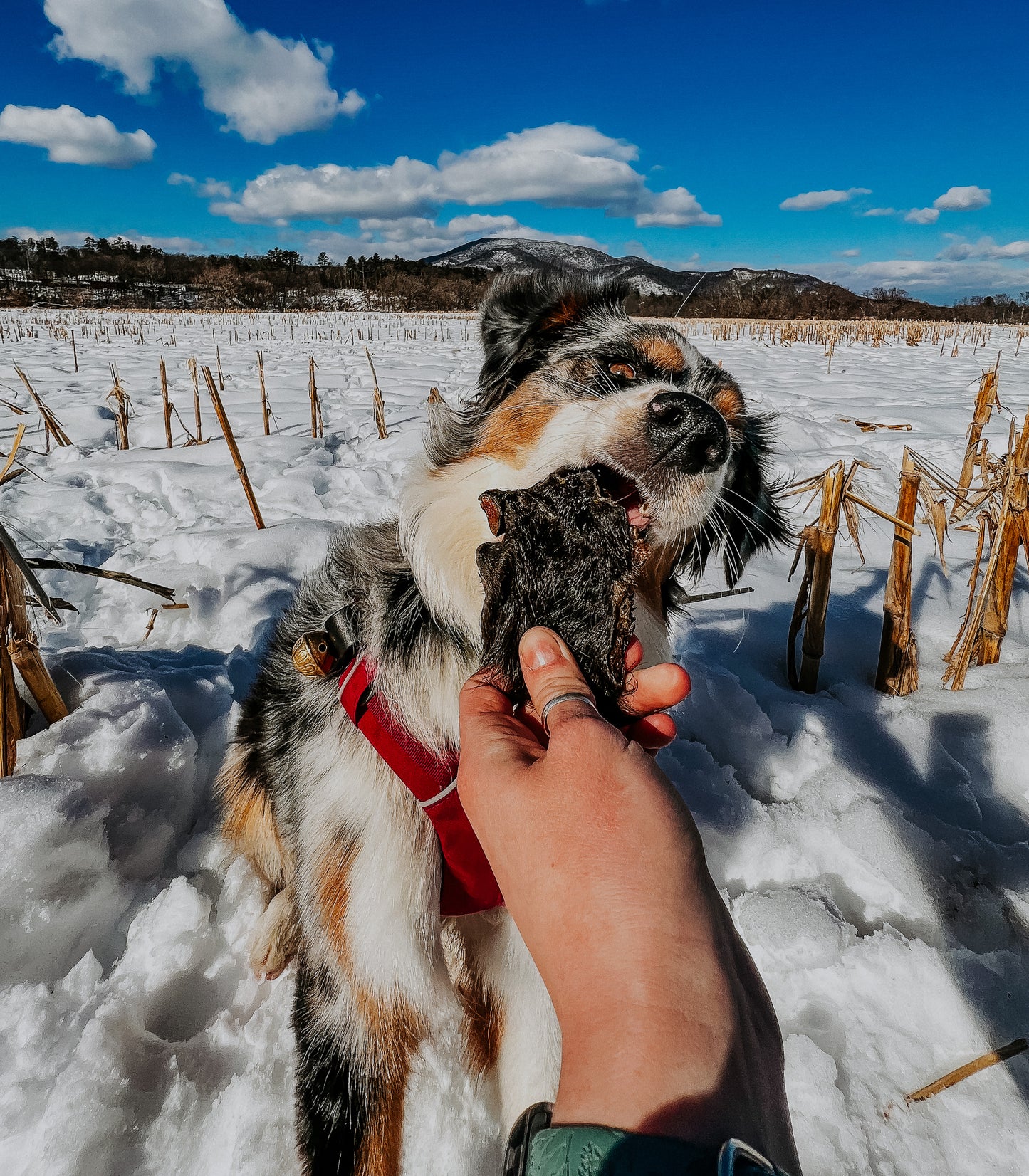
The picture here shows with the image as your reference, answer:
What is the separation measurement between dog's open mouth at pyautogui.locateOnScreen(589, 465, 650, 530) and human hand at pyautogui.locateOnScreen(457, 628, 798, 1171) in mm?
715

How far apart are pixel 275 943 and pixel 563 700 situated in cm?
161

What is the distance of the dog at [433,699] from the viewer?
65.2 inches

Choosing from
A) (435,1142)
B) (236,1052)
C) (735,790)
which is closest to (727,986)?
(435,1142)

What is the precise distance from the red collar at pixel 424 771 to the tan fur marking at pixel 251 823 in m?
0.77

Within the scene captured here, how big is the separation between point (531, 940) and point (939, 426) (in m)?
9.02

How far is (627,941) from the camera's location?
2.84ft

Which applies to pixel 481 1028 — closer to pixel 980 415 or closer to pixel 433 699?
pixel 433 699

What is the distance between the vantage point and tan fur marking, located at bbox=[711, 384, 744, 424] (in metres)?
2.11

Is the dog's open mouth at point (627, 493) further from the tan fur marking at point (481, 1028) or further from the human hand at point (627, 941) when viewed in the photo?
the tan fur marking at point (481, 1028)

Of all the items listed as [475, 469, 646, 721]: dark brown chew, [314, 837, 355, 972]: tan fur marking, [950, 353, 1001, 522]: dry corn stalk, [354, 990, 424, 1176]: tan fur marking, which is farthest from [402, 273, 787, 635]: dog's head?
[950, 353, 1001, 522]: dry corn stalk

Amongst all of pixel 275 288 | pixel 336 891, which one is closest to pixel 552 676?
pixel 336 891

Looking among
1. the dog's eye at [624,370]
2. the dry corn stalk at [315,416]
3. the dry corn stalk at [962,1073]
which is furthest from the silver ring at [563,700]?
the dry corn stalk at [315,416]

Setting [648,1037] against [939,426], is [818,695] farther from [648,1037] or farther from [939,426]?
[939,426]

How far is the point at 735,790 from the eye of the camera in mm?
2650
